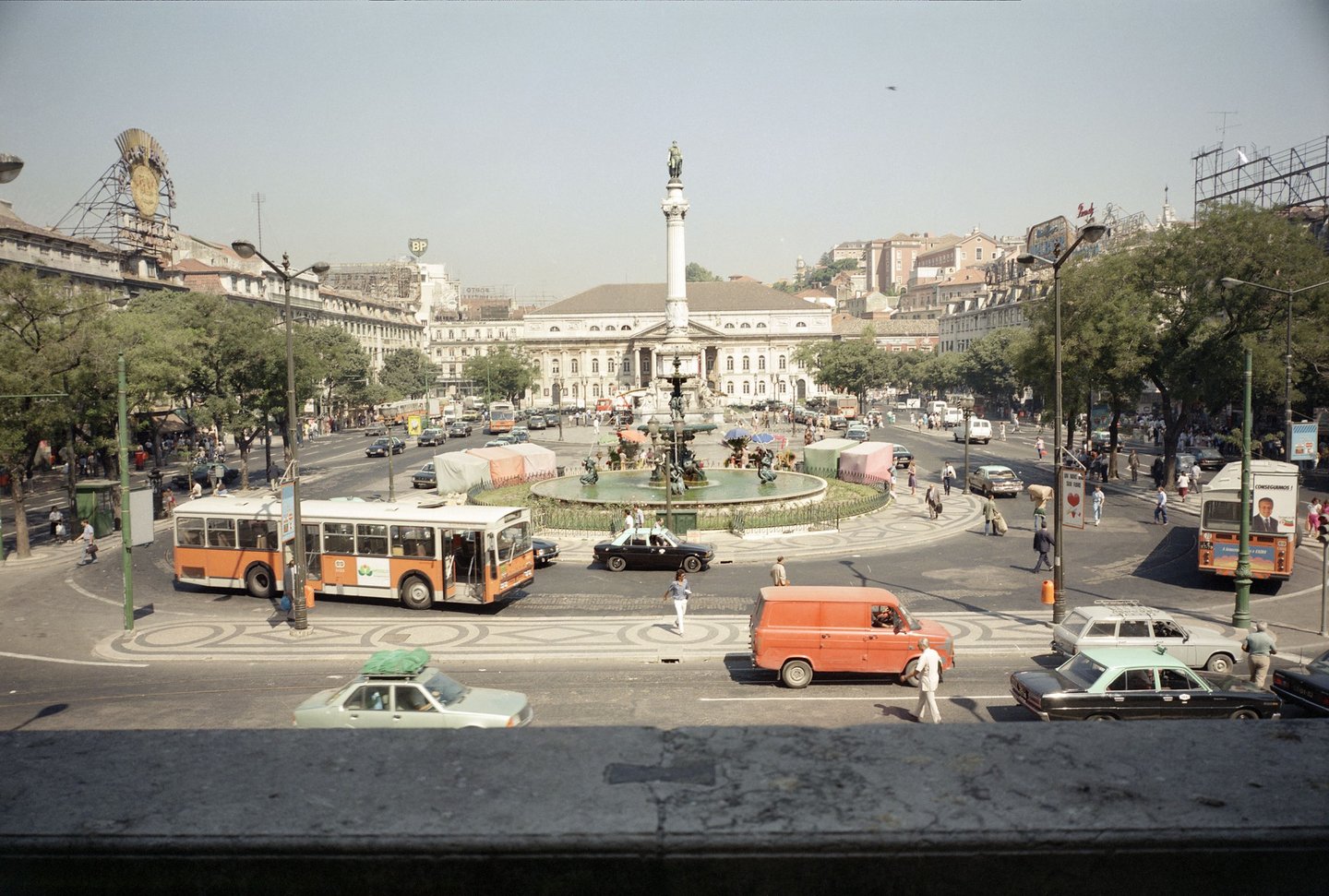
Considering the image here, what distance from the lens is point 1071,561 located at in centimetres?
2839

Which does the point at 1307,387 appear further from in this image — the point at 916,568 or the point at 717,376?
the point at 717,376

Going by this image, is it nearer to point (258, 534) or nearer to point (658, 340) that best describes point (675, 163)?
point (658, 340)

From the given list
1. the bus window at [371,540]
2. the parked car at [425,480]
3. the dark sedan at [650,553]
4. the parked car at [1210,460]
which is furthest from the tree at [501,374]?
the bus window at [371,540]

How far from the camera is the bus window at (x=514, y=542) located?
889 inches

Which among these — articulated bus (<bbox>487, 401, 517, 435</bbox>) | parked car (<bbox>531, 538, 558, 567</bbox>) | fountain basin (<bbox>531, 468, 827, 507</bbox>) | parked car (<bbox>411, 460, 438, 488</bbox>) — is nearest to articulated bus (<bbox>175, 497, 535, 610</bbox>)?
parked car (<bbox>531, 538, 558, 567</bbox>)

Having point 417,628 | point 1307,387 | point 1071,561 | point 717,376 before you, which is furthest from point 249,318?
point 717,376

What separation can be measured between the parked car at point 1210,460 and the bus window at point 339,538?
45164mm

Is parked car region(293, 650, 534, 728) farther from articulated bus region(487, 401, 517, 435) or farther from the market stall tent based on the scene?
articulated bus region(487, 401, 517, 435)

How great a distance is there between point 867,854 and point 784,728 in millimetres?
906

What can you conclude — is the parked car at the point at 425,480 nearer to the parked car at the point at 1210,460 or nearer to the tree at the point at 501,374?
the parked car at the point at 1210,460

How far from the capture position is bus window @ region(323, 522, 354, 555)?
22.9 meters

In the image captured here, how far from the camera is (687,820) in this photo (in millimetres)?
2691

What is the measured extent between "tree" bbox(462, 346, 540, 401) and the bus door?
8518 centimetres

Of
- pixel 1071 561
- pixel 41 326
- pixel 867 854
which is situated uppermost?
pixel 41 326
